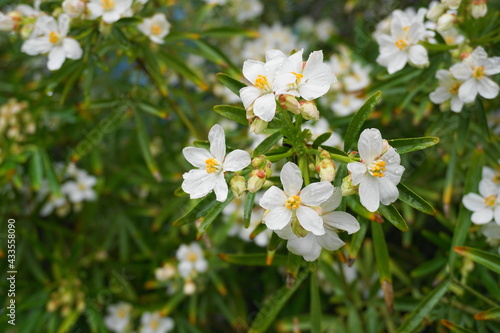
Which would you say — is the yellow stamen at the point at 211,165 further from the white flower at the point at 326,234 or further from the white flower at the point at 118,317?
the white flower at the point at 118,317

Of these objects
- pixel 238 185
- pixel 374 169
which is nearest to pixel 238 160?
pixel 238 185

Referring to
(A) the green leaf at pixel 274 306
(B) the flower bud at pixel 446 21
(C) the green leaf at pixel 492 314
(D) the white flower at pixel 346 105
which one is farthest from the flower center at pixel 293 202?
(D) the white flower at pixel 346 105

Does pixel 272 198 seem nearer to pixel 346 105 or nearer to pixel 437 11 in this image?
pixel 437 11

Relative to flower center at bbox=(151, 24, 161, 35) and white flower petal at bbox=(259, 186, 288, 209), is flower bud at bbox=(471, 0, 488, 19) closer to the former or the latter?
white flower petal at bbox=(259, 186, 288, 209)

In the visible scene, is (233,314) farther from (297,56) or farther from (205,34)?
(297,56)

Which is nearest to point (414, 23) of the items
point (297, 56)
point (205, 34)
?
point (297, 56)

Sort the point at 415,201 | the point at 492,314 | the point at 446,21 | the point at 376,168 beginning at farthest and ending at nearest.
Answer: the point at 446,21 < the point at 492,314 < the point at 415,201 < the point at 376,168
